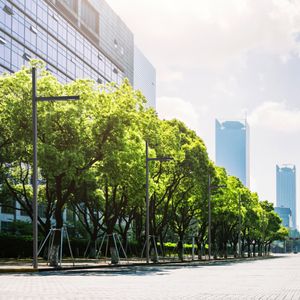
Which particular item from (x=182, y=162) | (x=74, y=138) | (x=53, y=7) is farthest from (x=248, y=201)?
(x=74, y=138)

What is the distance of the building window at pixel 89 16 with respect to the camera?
3750 inches

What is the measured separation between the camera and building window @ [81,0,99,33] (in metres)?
95.2

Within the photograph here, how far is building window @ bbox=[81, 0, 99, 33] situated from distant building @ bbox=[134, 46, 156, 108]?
2954 inches

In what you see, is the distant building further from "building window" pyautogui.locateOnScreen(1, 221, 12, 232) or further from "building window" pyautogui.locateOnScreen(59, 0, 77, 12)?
"building window" pyautogui.locateOnScreen(1, 221, 12, 232)

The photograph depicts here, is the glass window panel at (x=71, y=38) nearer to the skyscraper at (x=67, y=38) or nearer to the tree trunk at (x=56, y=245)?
the skyscraper at (x=67, y=38)

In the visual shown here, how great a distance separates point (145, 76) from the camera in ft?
610

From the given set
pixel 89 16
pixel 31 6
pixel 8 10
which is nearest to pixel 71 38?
pixel 89 16

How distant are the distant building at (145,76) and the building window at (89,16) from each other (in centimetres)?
7503

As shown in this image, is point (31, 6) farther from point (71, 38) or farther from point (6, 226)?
point (6, 226)

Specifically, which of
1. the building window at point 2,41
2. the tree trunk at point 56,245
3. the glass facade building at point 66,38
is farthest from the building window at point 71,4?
the tree trunk at point 56,245

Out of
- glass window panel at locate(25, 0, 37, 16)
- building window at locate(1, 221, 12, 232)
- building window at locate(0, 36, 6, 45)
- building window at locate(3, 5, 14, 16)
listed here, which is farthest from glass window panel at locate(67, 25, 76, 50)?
building window at locate(1, 221, 12, 232)

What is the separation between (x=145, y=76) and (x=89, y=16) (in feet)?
290

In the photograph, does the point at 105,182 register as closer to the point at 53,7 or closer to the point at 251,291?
the point at 251,291

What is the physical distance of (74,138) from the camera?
34.7 meters
